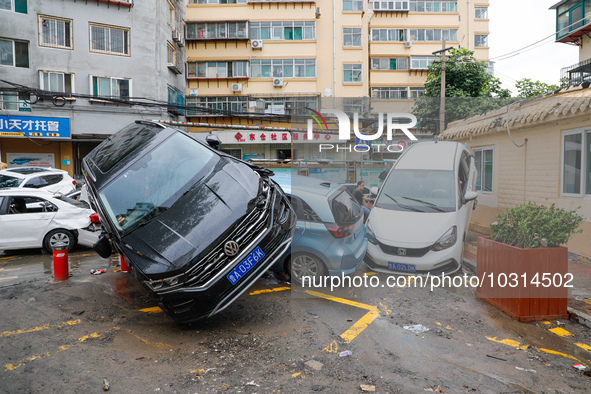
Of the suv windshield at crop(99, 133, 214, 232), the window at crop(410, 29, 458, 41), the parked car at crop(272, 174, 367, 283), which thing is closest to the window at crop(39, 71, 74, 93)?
the suv windshield at crop(99, 133, 214, 232)

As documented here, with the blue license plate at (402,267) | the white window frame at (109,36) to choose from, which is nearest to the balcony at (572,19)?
the white window frame at (109,36)

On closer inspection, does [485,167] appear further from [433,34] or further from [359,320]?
[433,34]

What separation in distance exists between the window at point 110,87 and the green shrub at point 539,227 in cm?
1789

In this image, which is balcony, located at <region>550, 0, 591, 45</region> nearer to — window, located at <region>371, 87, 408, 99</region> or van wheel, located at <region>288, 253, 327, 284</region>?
window, located at <region>371, 87, 408, 99</region>

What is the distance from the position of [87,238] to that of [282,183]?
210 inches

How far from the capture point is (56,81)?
18078 millimetres

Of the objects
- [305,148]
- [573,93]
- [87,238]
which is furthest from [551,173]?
[87,238]

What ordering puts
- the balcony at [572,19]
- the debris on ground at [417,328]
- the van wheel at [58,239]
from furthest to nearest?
the balcony at [572,19], the van wheel at [58,239], the debris on ground at [417,328]

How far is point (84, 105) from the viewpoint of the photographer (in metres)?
18.3

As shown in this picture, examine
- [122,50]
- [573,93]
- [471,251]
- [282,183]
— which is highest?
[122,50]

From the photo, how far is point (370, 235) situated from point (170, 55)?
1998 cm

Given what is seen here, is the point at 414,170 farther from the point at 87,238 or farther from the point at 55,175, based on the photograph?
the point at 55,175

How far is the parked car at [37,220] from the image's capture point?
845cm

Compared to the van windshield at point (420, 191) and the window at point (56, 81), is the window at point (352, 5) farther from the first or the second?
the van windshield at point (420, 191)
